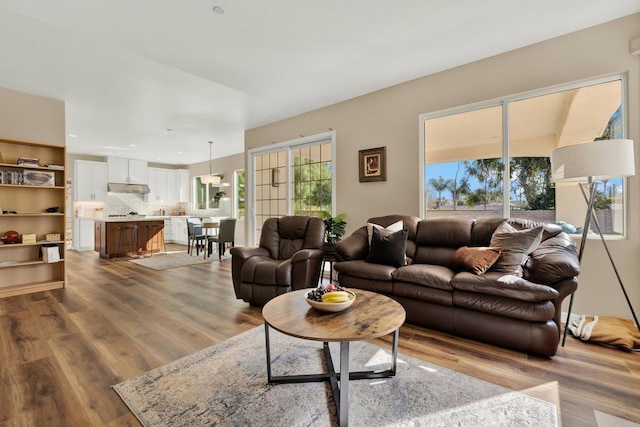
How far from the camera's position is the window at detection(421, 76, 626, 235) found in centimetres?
272

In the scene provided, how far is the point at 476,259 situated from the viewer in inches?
101

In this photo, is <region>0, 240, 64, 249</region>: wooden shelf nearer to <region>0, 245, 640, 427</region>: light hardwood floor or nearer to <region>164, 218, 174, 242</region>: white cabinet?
<region>0, 245, 640, 427</region>: light hardwood floor

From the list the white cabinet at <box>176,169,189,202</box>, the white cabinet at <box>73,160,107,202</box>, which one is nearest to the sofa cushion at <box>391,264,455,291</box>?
the white cabinet at <box>73,160,107,202</box>

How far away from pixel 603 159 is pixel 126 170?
33.4ft

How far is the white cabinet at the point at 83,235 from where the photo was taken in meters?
7.64

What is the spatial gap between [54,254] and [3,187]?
107 centimetres

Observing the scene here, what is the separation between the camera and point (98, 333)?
8.59 feet

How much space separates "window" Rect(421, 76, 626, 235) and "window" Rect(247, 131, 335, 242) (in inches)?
65.0

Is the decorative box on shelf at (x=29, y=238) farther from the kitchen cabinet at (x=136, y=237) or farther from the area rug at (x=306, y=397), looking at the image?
the area rug at (x=306, y=397)

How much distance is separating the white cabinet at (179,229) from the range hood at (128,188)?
115 cm

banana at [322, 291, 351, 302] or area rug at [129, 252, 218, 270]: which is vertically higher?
banana at [322, 291, 351, 302]

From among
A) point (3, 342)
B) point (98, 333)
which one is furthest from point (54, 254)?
point (98, 333)

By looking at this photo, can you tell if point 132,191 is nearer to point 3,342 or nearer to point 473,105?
point 3,342

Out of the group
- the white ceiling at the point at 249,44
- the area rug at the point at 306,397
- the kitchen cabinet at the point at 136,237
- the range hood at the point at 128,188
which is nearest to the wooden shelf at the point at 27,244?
the white ceiling at the point at 249,44
